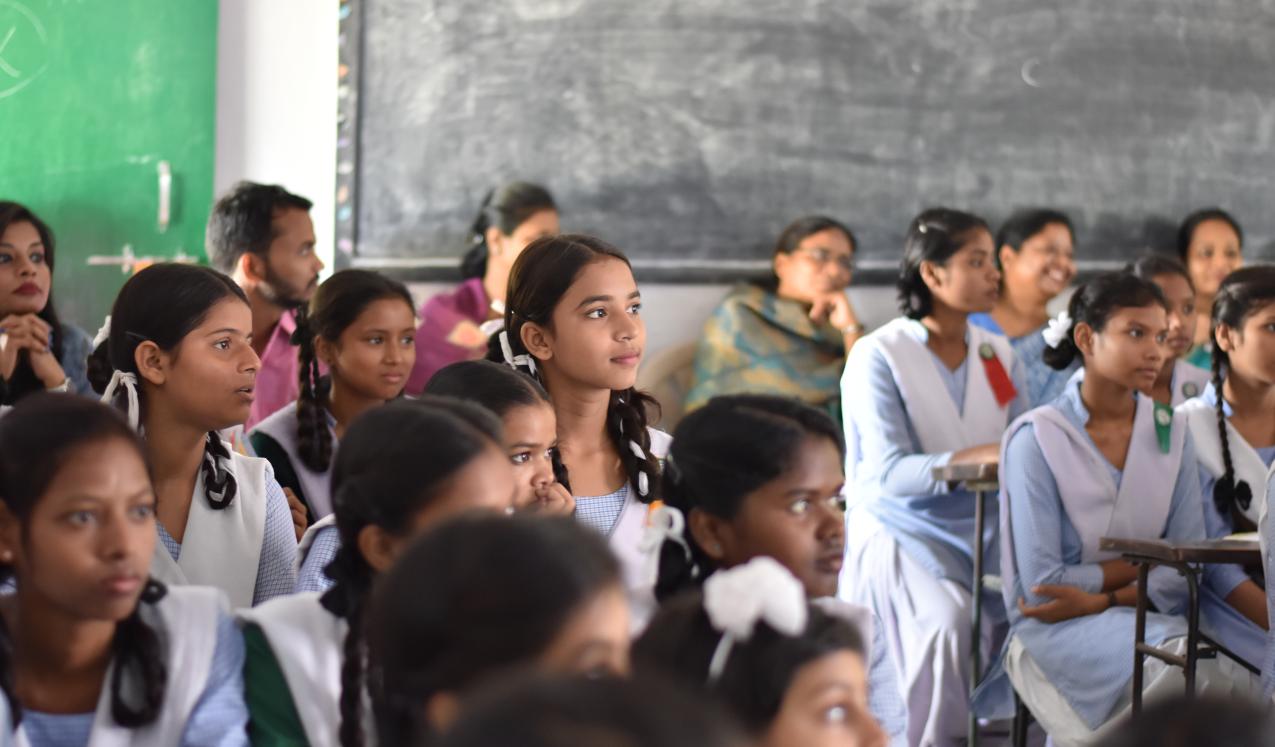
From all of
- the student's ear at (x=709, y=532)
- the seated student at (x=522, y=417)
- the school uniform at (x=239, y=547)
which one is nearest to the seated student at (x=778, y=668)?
the student's ear at (x=709, y=532)

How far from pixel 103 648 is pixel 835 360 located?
3334 millimetres

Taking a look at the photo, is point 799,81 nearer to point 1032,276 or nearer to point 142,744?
point 1032,276

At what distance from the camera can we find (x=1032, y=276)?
481 centimetres

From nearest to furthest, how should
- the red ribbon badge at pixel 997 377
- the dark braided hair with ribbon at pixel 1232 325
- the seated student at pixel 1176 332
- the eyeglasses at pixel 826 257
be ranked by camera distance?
the dark braided hair with ribbon at pixel 1232 325 → the red ribbon badge at pixel 997 377 → the seated student at pixel 1176 332 → the eyeglasses at pixel 826 257

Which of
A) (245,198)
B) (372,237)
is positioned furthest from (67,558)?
(372,237)

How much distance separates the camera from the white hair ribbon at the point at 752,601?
→ 134 cm

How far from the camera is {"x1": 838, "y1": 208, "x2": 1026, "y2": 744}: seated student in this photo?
3.53m

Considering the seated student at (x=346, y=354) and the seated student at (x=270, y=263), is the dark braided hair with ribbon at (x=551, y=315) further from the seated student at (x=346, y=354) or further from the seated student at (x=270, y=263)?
the seated student at (x=270, y=263)

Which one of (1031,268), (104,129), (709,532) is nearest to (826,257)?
(1031,268)

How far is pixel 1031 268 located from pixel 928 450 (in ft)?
4.22

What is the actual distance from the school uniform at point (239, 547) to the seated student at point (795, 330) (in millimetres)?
2342

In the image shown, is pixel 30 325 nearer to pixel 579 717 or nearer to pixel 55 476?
pixel 55 476

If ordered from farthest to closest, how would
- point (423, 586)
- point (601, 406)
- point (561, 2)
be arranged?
point (561, 2) < point (601, 406) < point (423, 586)

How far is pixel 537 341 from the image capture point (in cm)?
260
